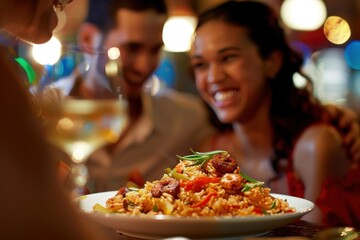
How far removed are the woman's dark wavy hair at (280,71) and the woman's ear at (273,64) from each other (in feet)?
0.07

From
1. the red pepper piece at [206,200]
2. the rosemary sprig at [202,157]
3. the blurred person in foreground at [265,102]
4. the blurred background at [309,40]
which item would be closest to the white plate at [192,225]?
the red pepper piece at [206,200]

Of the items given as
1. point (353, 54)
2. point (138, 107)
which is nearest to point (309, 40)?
point (353, 54)

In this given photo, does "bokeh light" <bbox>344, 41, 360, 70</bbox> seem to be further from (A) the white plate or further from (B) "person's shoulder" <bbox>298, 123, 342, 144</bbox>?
(A) the white plate

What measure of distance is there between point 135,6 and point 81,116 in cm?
148

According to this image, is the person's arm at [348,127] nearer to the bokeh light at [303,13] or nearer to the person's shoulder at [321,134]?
the person's shoulder at [321,134]

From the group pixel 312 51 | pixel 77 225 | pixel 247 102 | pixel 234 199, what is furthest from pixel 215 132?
pixel 312 51

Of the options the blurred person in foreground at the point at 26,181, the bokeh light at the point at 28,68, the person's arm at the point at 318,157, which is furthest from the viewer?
the person's arm at the point at 318,157

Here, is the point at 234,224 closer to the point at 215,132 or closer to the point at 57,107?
the point at 57,107

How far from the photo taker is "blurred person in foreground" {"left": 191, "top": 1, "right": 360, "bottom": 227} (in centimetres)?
269

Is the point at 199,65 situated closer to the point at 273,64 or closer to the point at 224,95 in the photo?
the point at 224,95

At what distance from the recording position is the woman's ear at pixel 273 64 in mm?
2945

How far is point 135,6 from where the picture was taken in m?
3.79

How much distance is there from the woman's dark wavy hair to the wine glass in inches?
26.4

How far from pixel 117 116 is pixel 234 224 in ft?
5.42
